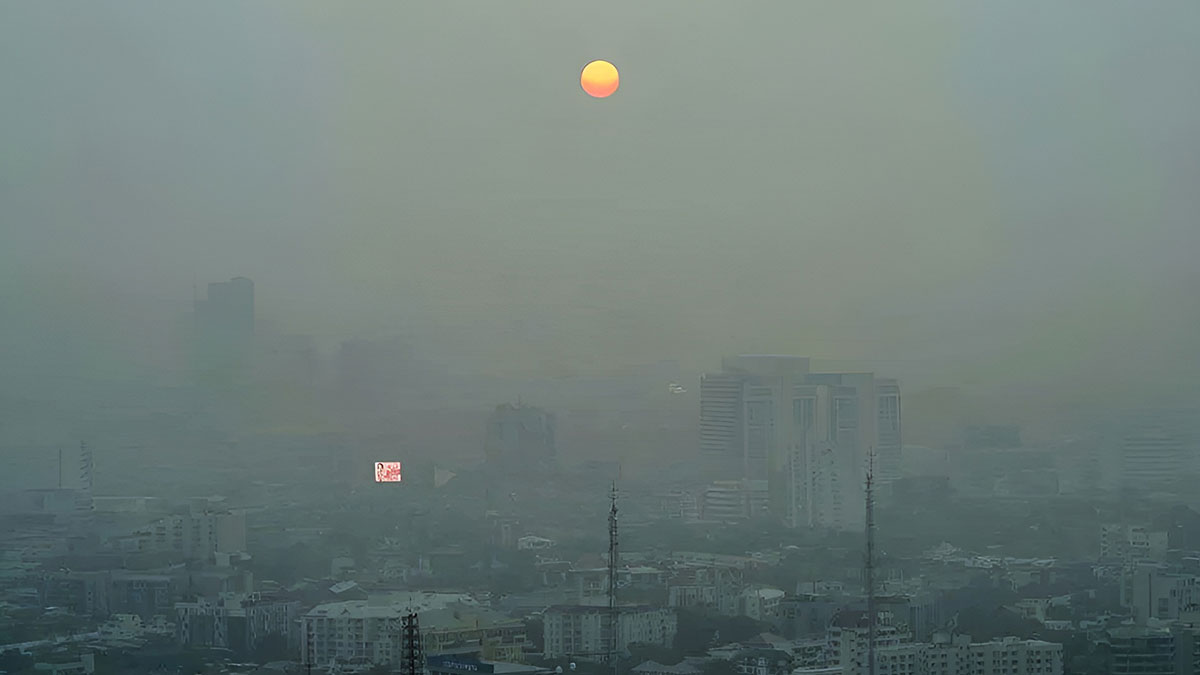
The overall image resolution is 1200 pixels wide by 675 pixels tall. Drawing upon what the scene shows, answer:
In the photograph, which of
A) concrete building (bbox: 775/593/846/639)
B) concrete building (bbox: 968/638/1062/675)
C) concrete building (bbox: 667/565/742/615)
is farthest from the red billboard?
concrete building (bbox: 968/638/1062/675)

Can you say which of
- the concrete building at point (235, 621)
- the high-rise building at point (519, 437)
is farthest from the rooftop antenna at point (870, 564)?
the concrete building at point (235, 621)

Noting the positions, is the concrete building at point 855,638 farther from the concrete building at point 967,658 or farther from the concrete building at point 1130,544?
the concrete building at point 1130,544

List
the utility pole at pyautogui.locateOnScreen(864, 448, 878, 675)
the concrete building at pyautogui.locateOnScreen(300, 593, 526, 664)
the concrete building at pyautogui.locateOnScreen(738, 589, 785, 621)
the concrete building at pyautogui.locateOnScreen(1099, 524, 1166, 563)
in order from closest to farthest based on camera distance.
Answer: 1. the concrete building at pyautogui.locateOnScreen(300, 593, 526, 664)
2. the utility pole at pyautogui.locateOnScreen(864, 448, 878, 675)
3. the concrete building at pyautogui.locateOnScreen(738, 589, 785, 621)
4. the concrete building at pyautogui.locateOnScreen(1099, 524, 1166, 563)

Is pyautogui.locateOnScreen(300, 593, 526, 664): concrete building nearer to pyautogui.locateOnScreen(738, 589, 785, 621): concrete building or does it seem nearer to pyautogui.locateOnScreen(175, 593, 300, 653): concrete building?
pyautogui.locateOnScreen(175, 593, 300, 653): concrete building

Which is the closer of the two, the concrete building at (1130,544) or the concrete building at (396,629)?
the concrete building at (396,629)

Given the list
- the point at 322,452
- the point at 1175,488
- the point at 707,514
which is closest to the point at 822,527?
the point at 707,514

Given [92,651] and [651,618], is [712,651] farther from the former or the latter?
[92,651]
